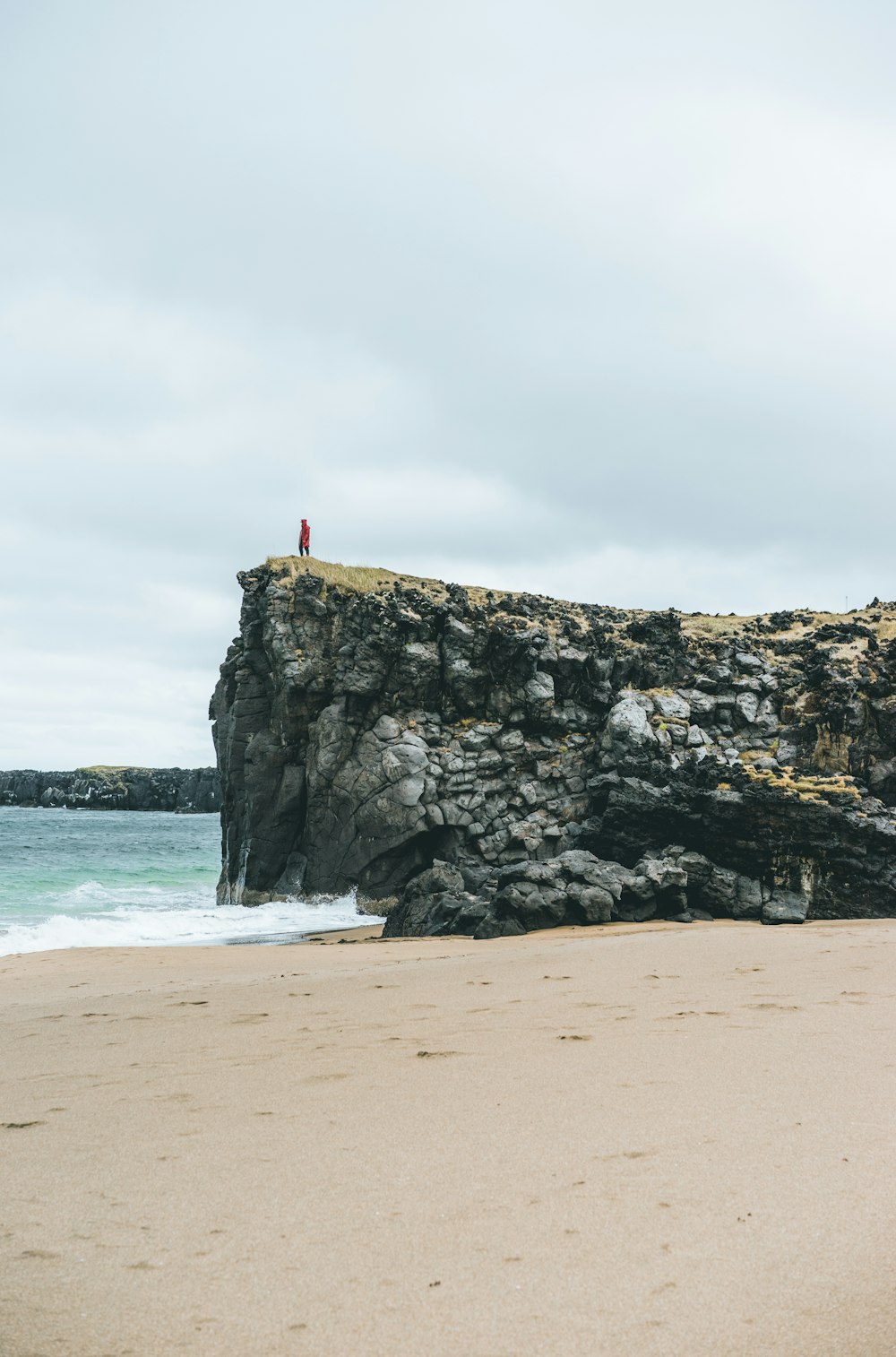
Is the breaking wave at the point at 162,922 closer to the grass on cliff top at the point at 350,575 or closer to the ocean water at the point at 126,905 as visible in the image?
the ocean water at the point at 126,905

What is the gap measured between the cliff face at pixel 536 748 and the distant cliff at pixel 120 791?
12747 cm

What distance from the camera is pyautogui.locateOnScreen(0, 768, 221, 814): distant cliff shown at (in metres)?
161

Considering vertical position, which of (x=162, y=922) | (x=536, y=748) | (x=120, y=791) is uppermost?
(x=536, y=748)

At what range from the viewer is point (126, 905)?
31.6 meters

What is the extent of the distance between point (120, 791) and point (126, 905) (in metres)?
149

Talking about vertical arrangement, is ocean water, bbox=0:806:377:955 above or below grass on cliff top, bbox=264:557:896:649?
below

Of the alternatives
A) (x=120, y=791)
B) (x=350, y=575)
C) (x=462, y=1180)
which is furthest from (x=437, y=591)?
(x=120, y=791)

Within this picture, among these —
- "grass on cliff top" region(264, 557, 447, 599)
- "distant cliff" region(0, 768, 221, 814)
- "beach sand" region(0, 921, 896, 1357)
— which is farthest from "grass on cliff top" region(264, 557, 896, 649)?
"distant cliff" region(0, 768, 221, 814)

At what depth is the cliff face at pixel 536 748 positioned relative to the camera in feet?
71.2

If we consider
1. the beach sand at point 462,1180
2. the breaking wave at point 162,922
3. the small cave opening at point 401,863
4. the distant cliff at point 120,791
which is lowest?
the distant cliff at point 120,791

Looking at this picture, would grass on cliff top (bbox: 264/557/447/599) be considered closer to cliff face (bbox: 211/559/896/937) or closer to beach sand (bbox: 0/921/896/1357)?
cliff face (bbox: 211/559/896/937)

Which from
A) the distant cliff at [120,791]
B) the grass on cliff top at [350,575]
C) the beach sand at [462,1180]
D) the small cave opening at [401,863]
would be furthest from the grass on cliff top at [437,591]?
the distant cliff at [120,791]

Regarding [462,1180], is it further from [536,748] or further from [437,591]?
[437,591]

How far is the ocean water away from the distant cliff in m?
92.9
